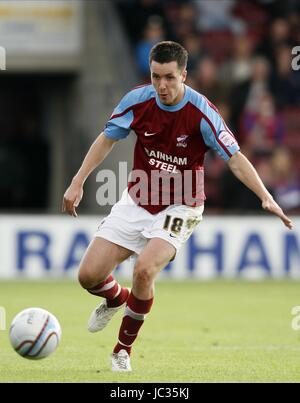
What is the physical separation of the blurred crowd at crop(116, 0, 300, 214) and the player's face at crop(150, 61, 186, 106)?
28.9 feet

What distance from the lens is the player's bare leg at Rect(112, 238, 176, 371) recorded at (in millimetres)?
7316

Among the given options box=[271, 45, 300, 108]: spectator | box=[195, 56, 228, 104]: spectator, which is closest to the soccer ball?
box=[195, 56, 228, 104]: spectator

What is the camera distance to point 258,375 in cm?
725

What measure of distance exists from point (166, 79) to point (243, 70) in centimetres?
1076

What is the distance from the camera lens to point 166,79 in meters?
7.34

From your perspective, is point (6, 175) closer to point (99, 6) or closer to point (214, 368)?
point (99, 6)

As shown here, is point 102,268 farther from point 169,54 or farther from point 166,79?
point 169,54

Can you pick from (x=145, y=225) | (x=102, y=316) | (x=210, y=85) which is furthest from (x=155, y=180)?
(x=210, y=85)

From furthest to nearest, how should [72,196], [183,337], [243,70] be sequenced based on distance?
[243,70] < [183,337] < [72,196]

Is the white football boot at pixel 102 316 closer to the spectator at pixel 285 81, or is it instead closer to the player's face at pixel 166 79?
the player's face at pixel 166 79

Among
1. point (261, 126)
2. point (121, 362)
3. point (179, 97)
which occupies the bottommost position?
point (121, 362)

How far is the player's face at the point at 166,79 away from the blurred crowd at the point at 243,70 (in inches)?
347

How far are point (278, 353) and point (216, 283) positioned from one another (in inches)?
260

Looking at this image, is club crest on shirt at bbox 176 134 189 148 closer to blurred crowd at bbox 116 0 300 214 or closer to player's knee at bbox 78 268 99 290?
player's knee at bbox 78 268 99 290
